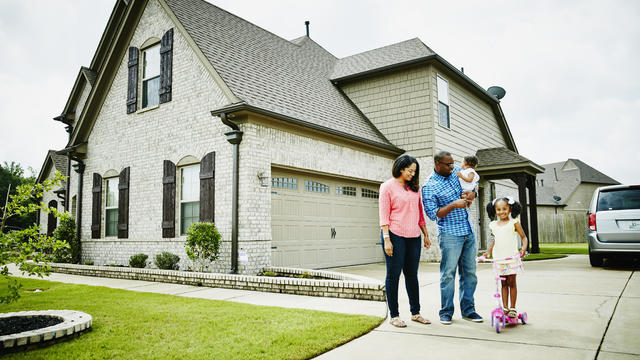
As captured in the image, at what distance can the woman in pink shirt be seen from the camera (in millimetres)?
4289

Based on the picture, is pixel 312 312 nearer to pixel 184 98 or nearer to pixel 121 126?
pixel 184 98

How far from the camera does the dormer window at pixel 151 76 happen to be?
11.0 meters

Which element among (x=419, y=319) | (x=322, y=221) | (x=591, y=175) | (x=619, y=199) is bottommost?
(x=419, y=319)

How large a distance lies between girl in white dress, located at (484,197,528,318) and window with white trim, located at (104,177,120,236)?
10215 millimetres

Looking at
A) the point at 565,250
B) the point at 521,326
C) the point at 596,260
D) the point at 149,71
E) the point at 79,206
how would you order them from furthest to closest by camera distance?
the point at 565,250, the point at 79,206, the point at 149,71, the point at 596,260, the point at 521,326

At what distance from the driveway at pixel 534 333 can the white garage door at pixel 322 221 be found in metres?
3.99

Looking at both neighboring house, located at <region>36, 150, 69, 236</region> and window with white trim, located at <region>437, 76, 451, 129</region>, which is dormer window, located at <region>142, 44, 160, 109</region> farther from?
window with white trim, located at <region>437, 76, 451, 129</region>

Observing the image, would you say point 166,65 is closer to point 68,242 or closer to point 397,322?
point 68,242

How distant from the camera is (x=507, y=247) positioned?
4.17 metres

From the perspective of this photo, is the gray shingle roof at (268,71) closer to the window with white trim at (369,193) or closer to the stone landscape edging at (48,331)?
the window with white trim at (369,193)

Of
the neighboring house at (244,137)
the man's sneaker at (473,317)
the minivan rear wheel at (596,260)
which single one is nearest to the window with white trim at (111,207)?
the neighboring house at (244,137)

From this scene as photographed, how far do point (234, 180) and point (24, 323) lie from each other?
4.51 meters

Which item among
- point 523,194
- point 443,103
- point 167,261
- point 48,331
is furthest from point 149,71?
point 523,194

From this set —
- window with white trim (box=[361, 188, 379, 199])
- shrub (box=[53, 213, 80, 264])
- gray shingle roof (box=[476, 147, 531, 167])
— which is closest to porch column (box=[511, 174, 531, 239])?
gray shingle roof (box=[476, 147, 531, 167])
